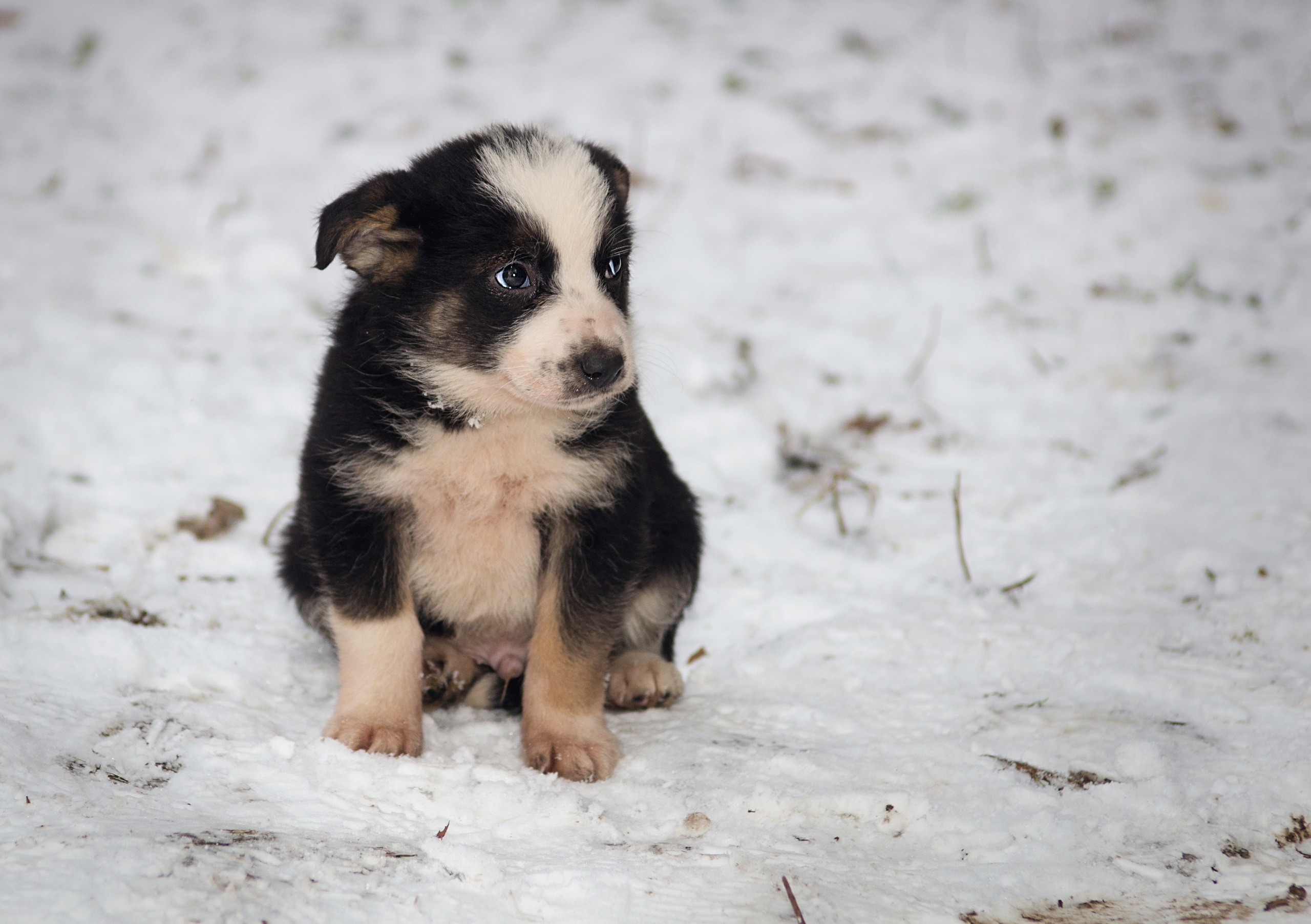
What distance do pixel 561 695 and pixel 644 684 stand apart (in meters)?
0.46

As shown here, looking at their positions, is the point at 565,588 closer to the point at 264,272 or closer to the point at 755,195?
the point at 264,272

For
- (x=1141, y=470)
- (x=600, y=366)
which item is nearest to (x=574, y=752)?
(x=600, y=366)

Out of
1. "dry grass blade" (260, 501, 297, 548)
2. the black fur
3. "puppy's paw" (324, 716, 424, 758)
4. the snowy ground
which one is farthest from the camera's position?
"dry grass blade" (260, 501, 297, 548)

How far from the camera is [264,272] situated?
6633mm

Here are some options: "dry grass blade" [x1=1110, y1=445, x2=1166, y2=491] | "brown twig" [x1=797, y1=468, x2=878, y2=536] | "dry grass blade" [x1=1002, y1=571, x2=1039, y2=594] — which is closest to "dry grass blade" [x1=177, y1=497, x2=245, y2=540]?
"brown twig" [x1=797, y1=468, x2=878, y2=536]

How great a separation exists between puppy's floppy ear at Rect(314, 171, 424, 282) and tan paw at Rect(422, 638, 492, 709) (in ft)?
3.82

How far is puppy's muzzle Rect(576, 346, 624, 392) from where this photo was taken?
2.90m

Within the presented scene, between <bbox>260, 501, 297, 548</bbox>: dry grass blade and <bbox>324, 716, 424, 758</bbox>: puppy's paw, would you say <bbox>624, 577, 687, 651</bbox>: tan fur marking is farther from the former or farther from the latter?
<bbox>260, 501, 297, 548</bbox>: dry grass blade

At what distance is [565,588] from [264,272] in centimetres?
428

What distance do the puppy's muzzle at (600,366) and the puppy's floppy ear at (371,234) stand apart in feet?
2.04

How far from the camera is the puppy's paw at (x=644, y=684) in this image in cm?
355

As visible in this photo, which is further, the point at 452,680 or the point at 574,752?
the point at 452,680

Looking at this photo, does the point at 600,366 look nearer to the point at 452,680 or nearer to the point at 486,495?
the point at 486,495

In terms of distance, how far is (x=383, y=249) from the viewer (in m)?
3.15
